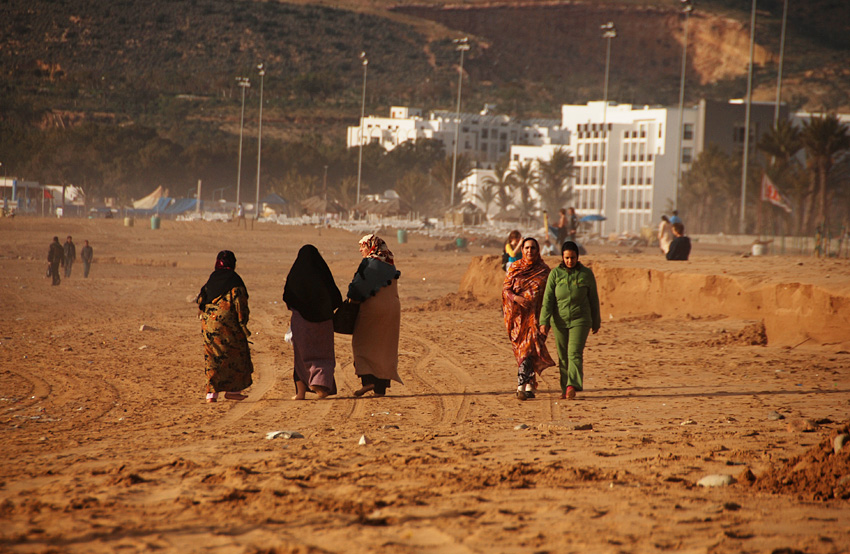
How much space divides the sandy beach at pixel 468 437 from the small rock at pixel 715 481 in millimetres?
47

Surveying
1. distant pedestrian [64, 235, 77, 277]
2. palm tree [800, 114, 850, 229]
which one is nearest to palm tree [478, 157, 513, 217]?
palm tree [800, 114, 850, 229]

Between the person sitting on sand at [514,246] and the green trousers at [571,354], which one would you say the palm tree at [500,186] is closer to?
the person sitting on sand at [514,246]

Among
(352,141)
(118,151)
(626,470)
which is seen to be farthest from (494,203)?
(626,470)

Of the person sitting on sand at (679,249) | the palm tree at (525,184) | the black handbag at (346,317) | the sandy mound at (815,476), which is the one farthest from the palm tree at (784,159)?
the sandy mound at (815,476)

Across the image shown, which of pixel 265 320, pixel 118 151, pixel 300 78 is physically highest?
pixel 300 78

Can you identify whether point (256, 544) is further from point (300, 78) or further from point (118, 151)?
point (300, 78)

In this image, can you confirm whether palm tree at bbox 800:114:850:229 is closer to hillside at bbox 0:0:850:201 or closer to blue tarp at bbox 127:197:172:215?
blue tarp at bbox 127:197:172:215

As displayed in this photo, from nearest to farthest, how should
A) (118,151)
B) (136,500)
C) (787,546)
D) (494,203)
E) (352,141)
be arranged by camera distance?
1. (787,546)
2. (136,500)
3. (118,151)
4. (494,203)
5. (352,141)

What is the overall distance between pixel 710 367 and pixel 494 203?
264 feet

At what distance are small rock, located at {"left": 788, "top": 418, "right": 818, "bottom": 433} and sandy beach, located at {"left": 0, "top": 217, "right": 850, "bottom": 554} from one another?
0.02m

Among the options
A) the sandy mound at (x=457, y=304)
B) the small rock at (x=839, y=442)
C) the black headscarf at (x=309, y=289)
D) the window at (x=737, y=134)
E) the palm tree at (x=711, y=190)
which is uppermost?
the window at (x=737, y=134)

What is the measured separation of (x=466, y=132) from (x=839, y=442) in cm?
10556

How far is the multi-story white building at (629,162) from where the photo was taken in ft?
241

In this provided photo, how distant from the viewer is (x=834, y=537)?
13.8 feet
